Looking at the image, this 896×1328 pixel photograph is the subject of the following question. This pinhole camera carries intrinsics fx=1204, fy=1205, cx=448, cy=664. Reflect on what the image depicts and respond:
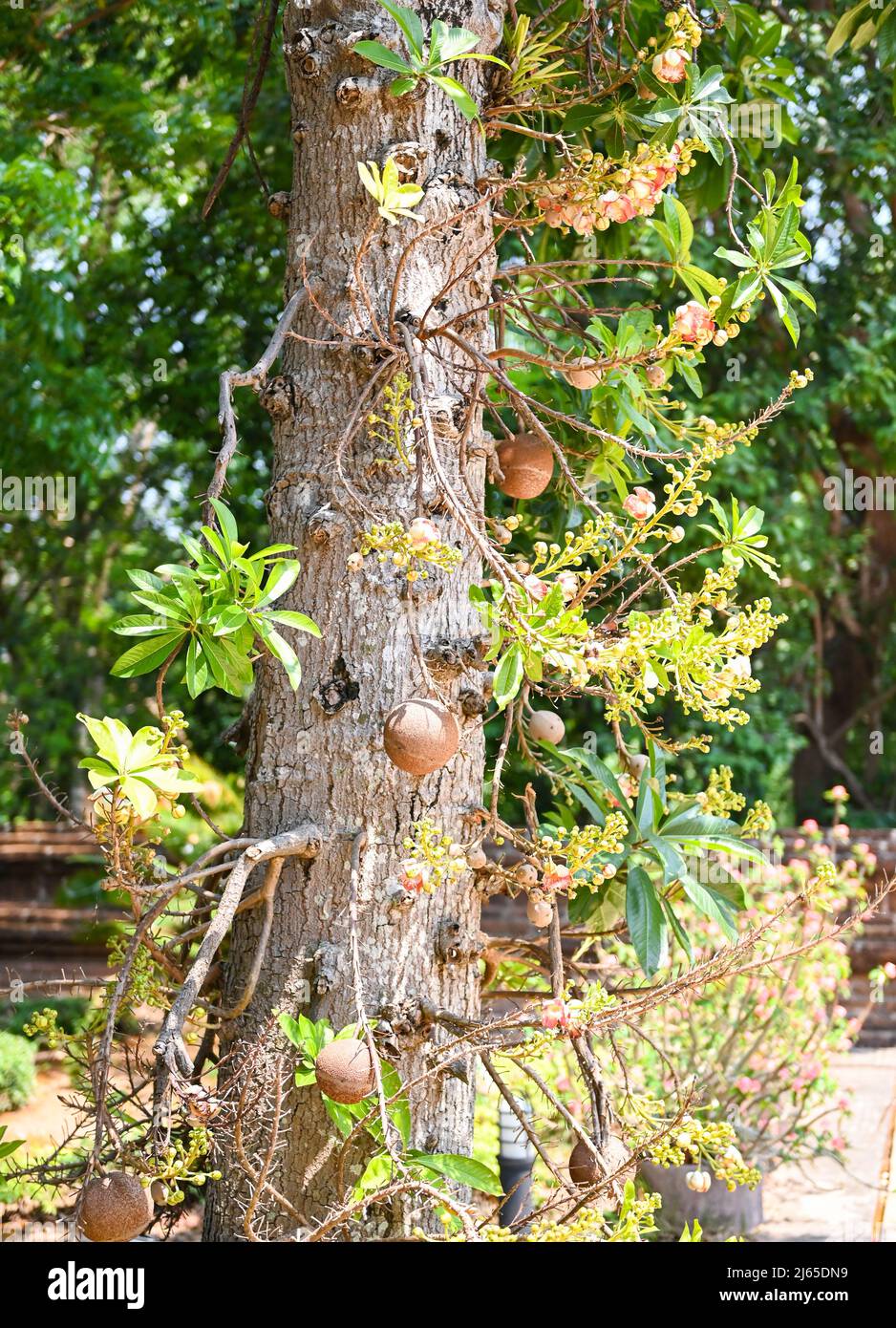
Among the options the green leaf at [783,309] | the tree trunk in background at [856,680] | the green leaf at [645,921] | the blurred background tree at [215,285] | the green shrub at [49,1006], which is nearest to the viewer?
the green leaf at [783,309]

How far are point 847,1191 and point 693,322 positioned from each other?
3886 millimetres

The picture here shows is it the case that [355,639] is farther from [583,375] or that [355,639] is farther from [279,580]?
[583,375]

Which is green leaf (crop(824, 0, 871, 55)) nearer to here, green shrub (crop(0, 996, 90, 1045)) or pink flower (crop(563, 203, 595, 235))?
pink flower (crop(563, 203, 595, 235))

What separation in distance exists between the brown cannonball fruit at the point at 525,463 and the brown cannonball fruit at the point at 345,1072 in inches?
29.5

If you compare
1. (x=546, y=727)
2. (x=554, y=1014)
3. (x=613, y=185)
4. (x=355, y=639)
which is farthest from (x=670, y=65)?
(x=554, y=1014)

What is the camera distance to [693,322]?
1.34 meters

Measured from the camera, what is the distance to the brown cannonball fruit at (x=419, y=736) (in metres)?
1.27

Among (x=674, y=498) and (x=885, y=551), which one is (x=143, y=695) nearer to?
(x=885, y=551)

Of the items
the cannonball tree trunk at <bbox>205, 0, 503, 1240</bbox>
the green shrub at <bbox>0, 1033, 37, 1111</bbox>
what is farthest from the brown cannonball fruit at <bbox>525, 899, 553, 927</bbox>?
the green shrub at <bbox>0, 1033, 37, 1111</bbox>

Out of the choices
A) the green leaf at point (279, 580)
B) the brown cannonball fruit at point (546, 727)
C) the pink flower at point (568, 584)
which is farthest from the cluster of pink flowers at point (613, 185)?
the brown cannonball fruit at point (546, 727)

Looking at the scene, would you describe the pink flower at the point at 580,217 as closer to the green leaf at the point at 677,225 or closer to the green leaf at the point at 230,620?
the green leaf at the point at 677,225
